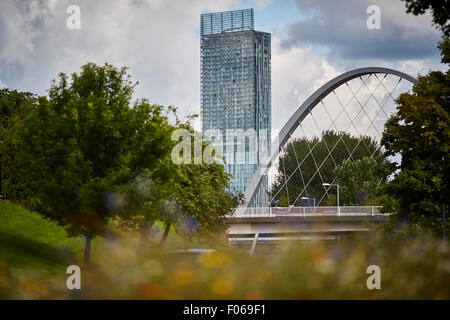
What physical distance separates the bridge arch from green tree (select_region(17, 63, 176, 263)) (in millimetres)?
34404

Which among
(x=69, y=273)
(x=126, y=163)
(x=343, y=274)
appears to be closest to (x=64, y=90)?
(x=126, y=163)

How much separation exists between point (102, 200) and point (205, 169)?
697 inches

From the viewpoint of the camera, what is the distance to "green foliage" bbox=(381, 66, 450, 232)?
83.4ft

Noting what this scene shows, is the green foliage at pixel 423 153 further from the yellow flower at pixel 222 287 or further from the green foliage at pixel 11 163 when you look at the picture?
the yellow flower at pixel 222 287

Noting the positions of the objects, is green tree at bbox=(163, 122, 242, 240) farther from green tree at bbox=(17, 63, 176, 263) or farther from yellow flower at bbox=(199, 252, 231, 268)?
yellow flower at bbox=(199, 252, 231, 268)

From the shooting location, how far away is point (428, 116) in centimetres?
→ 2589

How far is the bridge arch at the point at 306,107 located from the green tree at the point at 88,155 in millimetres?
34404

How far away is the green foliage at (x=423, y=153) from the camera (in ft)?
83.4

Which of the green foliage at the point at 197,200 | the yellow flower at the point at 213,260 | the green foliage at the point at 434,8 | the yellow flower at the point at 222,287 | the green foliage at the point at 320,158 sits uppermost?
the green foliage at the point at 320,158

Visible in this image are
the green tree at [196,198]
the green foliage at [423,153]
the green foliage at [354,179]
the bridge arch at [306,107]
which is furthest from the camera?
the green foliage at [354,179]

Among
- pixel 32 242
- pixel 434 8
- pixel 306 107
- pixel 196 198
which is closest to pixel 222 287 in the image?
pixel 434 8

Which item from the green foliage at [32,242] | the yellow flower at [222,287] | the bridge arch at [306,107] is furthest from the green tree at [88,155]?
the bridge arch at [306,107]

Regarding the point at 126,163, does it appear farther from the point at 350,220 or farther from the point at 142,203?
the point at 350,220

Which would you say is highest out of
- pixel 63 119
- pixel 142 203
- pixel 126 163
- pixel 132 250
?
pixel 63 119
